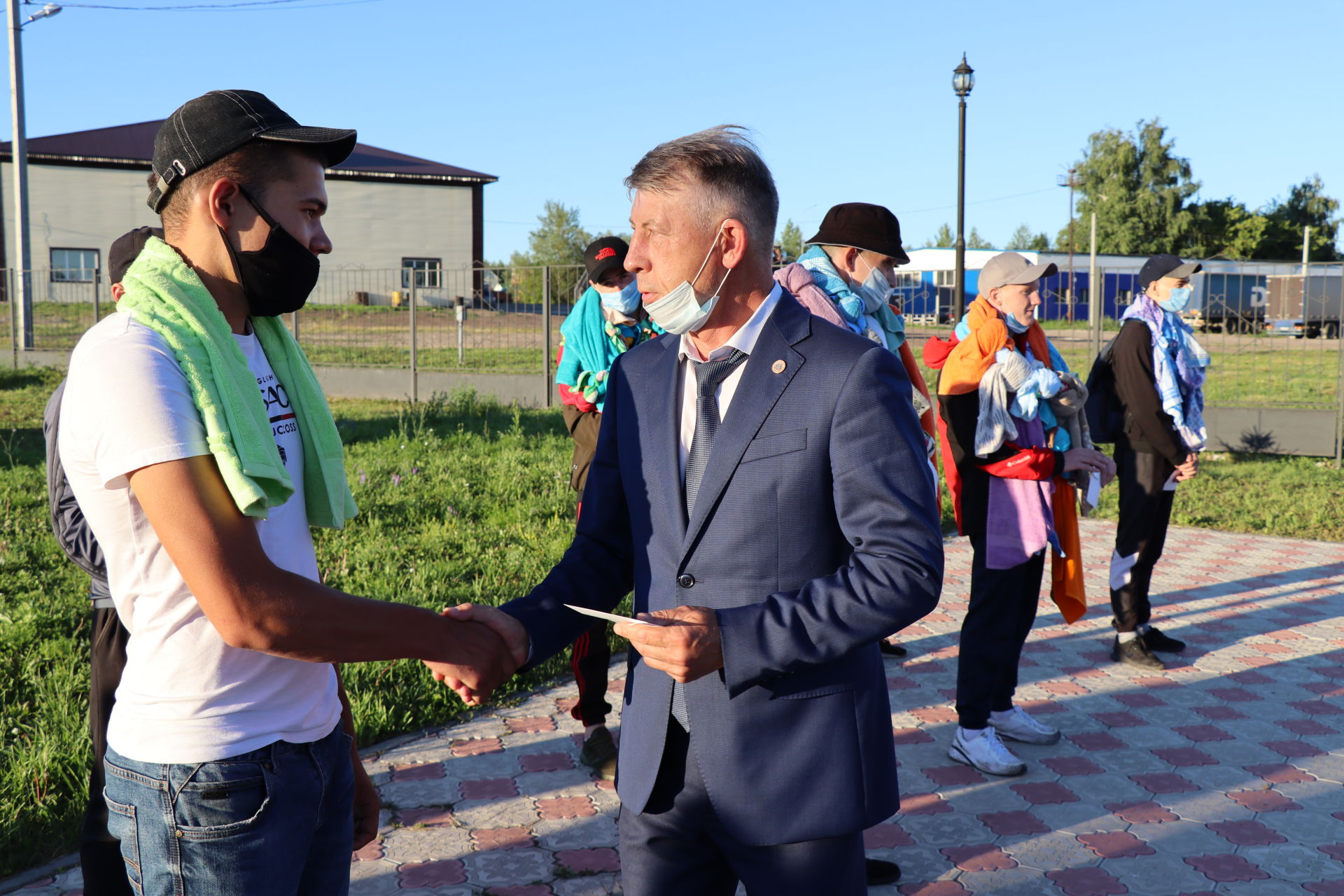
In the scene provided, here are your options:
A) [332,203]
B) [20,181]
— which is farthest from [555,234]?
[20,181]

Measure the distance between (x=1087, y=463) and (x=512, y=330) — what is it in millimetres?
13011

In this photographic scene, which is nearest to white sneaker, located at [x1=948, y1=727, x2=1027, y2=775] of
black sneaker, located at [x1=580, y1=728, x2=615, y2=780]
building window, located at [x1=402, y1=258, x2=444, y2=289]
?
black sneaker, located at [x1=580, y1=728, x2=615, y2=780]

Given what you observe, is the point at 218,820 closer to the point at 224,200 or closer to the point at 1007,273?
the point at 224,200

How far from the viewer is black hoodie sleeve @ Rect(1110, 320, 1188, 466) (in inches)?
223

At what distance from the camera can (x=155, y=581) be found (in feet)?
5.64

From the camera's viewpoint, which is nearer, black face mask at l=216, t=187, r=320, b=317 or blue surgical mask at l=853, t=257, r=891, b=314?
black face mask at l=216, t=187, r=320, b=317

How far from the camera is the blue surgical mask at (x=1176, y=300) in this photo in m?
5.78

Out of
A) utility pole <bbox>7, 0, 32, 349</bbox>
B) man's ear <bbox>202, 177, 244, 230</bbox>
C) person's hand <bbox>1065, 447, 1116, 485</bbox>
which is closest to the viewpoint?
man's ear <bbox>202, 177, 244, 230</bbox>

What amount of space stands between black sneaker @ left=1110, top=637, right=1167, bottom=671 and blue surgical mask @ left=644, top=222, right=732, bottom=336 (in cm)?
467

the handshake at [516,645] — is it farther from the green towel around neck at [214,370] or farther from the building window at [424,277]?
the building window at [424,277]

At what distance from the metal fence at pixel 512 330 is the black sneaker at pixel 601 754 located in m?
8.47

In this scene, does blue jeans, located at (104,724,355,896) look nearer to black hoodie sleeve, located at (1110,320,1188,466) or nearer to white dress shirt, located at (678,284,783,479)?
white dress shirt, located at (678,284,783,479)

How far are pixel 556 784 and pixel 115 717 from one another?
2.66 m

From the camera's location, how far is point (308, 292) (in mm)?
2061
